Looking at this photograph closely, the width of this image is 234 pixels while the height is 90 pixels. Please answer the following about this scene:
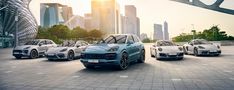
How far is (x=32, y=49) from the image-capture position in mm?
16469

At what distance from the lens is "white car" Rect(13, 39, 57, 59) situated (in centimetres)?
1612

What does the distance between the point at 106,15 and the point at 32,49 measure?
126 m

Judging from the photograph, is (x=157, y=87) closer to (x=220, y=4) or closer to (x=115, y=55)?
(x=115, y=55)

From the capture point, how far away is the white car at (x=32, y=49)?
1612 centimetres

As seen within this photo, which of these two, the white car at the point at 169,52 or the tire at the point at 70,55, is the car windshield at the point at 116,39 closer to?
the white car at the point at 169,52

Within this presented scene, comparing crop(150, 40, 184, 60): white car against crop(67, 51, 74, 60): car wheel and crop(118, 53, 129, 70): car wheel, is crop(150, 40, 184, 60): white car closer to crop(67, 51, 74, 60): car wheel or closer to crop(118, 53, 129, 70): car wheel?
→ crop(118, 53, 129, 70): car wheel

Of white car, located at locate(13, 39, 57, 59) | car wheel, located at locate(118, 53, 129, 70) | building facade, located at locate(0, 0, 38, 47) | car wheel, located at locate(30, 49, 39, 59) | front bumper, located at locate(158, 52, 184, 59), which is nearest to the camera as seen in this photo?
car wheel, located at locate(118, 53, 129, 70)

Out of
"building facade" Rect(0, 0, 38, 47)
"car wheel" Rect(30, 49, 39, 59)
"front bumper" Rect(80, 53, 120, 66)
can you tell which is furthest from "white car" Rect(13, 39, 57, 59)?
"building facade" Rect(0, 0, 38, 47)

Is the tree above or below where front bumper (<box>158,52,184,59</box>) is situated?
above

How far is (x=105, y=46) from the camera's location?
972 centimetres

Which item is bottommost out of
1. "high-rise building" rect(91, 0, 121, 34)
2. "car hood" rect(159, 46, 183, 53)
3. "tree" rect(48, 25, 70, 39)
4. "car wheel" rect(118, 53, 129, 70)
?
"car wheel" rect(118, 53, 129, 70)

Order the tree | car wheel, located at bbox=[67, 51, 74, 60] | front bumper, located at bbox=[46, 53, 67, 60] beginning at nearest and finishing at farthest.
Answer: front bumper, located at bbox=[46, 53, 67, 60] → car wheel, located at bbox=[67, 51, 74, 60] → the tree

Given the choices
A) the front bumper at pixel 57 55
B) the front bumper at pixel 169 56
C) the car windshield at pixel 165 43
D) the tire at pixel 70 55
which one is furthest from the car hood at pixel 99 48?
the car windshield at pixel 165 43

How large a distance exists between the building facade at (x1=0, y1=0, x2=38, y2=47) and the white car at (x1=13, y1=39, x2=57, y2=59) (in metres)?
40.8
